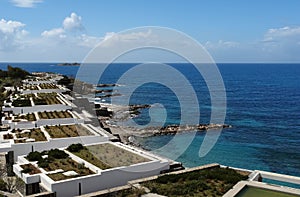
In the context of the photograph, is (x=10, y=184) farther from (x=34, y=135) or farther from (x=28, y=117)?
(x=28, y=117)

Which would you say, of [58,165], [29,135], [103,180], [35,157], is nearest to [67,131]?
[29,135]

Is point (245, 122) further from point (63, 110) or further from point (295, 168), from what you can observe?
point (63, 110)

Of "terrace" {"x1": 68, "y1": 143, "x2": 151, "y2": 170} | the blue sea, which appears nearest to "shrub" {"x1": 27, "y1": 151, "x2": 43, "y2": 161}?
"terrace" {"x1": 68, "y1": 143, "x2": 151, "y2": 170}

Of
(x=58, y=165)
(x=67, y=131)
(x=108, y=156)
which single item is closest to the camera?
(x=58, y=165)

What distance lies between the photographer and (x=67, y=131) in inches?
958

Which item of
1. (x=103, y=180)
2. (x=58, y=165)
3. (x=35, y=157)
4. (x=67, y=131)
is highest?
(x=67, y=131)

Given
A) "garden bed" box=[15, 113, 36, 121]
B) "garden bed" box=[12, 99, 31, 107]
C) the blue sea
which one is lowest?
the blue sea

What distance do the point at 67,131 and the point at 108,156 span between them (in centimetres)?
691

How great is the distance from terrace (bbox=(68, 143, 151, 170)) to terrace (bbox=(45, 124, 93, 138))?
114 inches

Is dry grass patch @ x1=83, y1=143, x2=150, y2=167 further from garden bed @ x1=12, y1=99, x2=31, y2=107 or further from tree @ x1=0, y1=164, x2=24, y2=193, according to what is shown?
garden bed @ x1=12, y1=99, x2=31, y2=107

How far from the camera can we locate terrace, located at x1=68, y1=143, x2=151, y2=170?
17.2m

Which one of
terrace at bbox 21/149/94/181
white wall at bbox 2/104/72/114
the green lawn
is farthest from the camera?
white wall at bbox 2/104/72/114

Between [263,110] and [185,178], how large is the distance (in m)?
47.2

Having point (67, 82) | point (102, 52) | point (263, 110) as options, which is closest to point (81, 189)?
point (102, 52)
